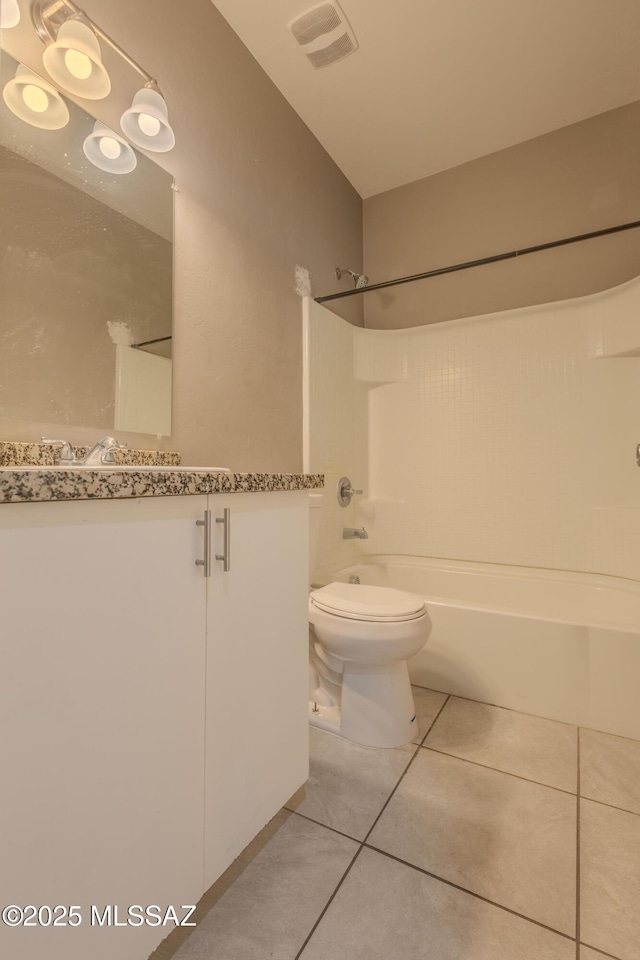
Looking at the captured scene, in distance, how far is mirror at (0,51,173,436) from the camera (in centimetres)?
98

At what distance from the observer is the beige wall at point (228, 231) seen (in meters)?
1.36

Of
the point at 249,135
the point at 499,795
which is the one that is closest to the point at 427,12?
the point at 249,135

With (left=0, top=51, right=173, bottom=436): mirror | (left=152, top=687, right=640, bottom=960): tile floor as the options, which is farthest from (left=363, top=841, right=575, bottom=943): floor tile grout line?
(left=0, top=51, right=173, bottom=436): mirror

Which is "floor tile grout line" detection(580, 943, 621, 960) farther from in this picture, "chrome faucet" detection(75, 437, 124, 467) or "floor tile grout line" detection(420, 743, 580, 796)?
"chrome faucet" detection(75, 437, 124, 467)

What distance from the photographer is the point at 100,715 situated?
0.58 metres

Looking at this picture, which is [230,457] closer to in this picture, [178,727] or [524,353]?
[178,727]

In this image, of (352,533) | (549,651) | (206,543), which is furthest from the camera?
(352,533)

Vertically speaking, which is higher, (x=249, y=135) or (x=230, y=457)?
(x=249, y=135)

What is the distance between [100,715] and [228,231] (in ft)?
5.28

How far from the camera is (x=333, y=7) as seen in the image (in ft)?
5.12

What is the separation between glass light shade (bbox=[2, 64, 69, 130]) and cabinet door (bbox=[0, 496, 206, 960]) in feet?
3.54

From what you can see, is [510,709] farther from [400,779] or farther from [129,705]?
[129,705]

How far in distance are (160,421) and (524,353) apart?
73.4 inches

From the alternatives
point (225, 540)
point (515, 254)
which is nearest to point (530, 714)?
point (225, 540)
